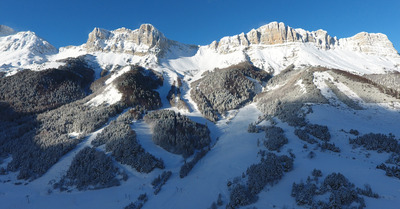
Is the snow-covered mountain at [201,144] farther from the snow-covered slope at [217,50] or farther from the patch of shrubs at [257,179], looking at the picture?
the snow-covered slope at [217,50]

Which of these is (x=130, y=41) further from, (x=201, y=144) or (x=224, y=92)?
(x=201, y=144)

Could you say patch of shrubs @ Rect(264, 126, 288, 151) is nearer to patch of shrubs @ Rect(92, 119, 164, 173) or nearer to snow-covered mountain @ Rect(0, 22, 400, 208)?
snow-covered mountain @ Rect(0, 22, 400, 208)

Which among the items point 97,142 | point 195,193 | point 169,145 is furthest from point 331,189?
point 97,142

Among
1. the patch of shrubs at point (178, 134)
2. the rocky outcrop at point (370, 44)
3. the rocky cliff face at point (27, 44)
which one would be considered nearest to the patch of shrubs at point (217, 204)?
the patch of shrubs at point (178, 134)

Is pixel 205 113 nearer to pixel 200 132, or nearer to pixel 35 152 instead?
pixel 200 132

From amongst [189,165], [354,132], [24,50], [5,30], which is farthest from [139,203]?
[5,30]
